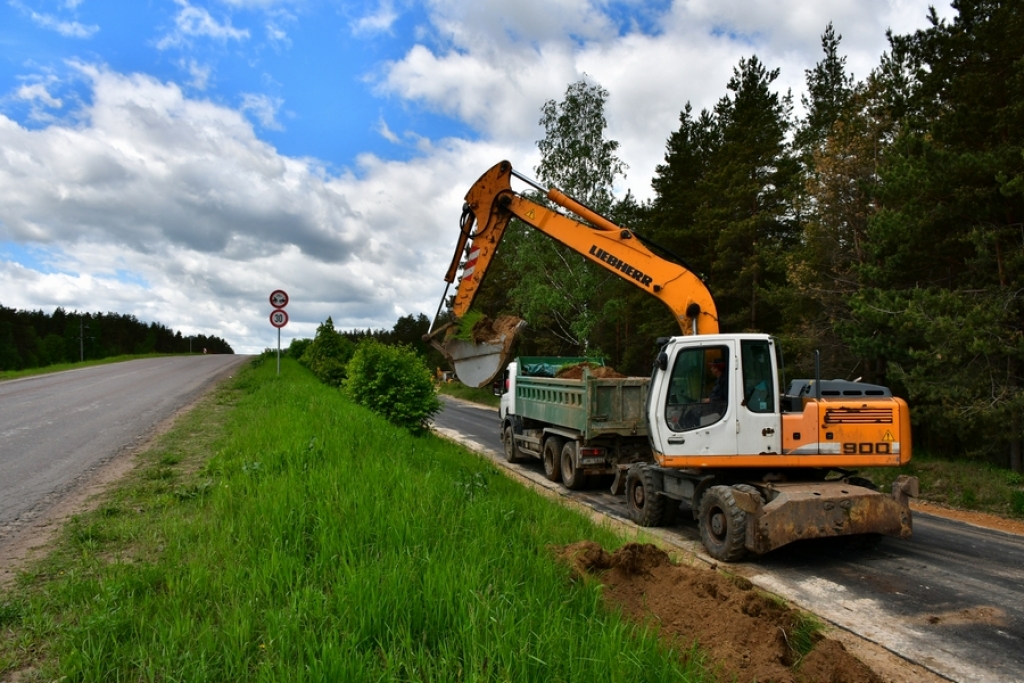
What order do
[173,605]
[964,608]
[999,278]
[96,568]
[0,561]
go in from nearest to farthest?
[173,605] → [96,568] → [0,561] → [964,608] → [999,278]

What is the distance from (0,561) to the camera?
4.82 meters

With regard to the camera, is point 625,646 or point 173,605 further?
point 173,605

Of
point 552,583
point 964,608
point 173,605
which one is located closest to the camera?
point 173,605

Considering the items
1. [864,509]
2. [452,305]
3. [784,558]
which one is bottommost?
[784,558]

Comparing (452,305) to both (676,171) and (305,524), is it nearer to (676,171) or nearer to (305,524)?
(305,524)

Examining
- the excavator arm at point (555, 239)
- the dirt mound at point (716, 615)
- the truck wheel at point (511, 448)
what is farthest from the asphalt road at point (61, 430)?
the truck wheel at point (511, 448)

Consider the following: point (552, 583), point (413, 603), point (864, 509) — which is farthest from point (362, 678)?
point (864, 509)

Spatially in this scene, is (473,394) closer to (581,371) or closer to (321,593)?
(581,371)

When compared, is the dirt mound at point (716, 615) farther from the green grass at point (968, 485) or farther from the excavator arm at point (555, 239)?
the green grass at point (968, 485)

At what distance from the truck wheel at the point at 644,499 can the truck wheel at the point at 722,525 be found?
100 cm

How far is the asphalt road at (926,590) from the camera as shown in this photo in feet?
15.6

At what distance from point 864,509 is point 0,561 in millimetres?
7607

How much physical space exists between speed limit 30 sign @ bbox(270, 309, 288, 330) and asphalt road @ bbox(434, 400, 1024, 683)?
1363cm

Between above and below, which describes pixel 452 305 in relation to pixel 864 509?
above
